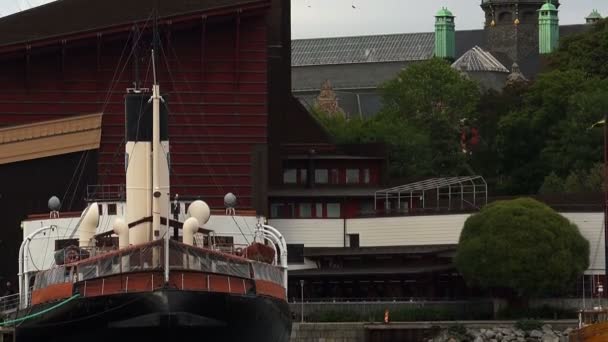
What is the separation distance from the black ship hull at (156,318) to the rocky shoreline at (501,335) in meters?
39.0

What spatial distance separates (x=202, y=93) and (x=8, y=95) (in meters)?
10.1

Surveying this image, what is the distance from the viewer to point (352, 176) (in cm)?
14638

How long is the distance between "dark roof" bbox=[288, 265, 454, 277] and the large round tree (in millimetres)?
3368

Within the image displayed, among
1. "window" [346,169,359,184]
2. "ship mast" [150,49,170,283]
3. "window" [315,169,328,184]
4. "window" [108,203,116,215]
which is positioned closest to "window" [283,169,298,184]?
"window" [315,169,328,184]

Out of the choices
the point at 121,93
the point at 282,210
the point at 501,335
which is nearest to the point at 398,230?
the point at 282,210

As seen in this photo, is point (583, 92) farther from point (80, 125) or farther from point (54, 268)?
point (54, 268)

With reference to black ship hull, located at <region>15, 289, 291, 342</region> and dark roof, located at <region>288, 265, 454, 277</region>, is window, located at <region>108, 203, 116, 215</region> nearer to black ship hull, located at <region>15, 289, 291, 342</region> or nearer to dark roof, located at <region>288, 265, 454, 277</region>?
black ship hull, located at <region>15, 289, 291, 342</region>

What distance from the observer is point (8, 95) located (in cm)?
12688

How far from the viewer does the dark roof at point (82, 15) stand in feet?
413

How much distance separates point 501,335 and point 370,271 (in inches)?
638

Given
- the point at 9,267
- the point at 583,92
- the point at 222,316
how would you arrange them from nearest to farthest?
the point at 222,316 < the point at 9,267 < the point at 583,92

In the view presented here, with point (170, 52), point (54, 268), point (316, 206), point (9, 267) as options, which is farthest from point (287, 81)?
point (54, 268)

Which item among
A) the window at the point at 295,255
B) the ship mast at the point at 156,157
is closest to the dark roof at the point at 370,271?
the window at the point at 295,255

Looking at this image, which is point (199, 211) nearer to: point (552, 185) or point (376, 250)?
point (376, 250)
